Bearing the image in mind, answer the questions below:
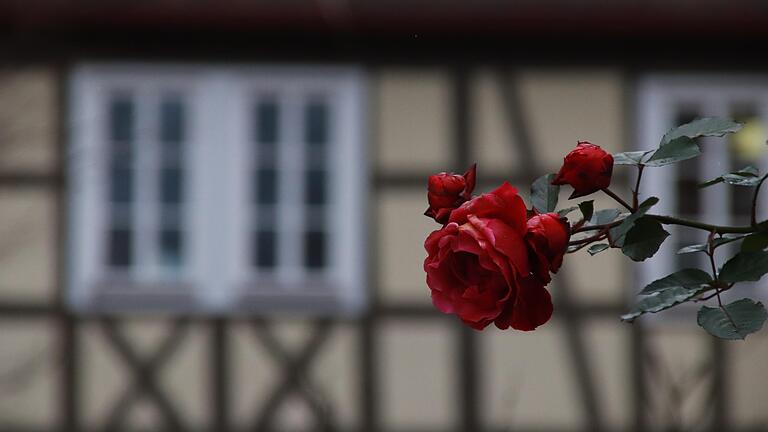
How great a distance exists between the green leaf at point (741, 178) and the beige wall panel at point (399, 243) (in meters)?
4.30

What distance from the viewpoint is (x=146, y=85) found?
17.8ft

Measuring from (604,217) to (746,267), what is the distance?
0.14 metres

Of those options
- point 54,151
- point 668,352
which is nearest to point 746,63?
point 668,352

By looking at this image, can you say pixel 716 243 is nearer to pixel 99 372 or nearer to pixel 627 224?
pixel 627 224

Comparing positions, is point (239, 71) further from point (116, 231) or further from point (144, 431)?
point (144, 431)

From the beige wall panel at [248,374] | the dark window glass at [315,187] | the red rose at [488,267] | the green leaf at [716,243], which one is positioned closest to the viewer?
the red rose at [488,267]

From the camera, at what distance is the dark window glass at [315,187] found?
17.8ft

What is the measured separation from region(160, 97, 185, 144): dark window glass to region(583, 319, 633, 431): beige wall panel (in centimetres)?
206

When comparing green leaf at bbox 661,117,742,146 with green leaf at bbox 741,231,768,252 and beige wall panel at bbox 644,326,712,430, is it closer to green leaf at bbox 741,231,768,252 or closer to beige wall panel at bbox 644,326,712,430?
green leaf at bbox 741,231,768,252

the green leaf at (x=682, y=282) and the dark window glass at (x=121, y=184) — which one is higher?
the dark window glass at (x=121, y=184)

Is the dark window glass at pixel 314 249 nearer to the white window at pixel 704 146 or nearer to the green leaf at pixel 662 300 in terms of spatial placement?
the white window at pixel 704 146

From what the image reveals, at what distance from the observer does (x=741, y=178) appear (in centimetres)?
104

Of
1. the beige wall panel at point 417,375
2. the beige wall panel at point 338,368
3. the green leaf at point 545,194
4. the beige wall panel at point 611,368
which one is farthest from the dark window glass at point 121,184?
the green leaf at point 545,194

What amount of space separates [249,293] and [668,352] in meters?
1.91
